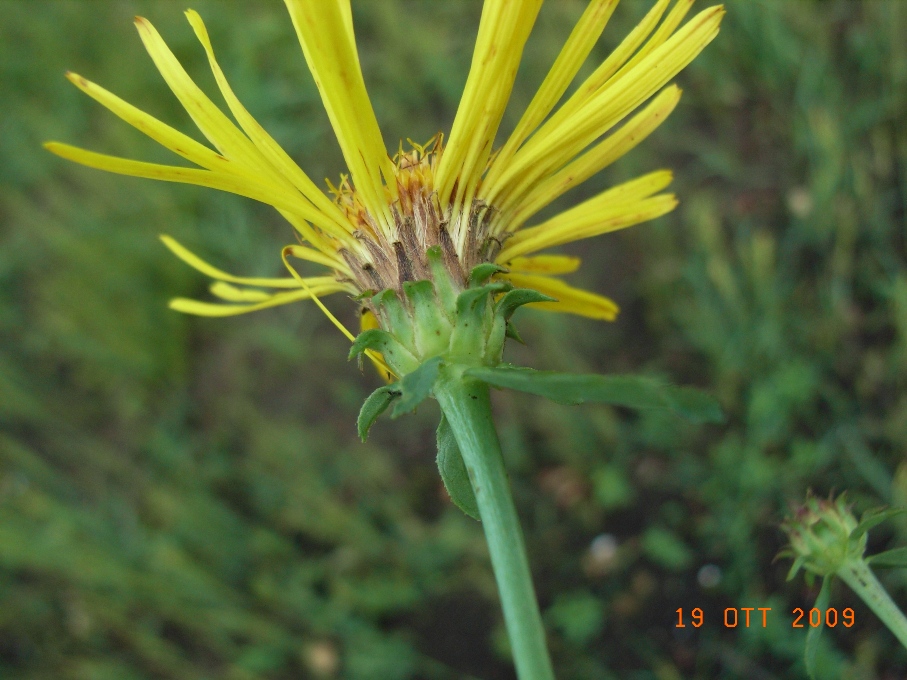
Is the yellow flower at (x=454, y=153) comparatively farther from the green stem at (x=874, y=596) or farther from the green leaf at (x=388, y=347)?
the green stem at (x=874, y=596)

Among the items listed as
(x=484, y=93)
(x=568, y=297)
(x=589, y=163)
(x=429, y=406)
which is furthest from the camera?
(x=429, y=406)

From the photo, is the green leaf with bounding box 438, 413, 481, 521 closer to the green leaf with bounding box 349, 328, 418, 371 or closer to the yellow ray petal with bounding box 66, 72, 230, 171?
the green leaf with bounding box 349, 328, 418, 371

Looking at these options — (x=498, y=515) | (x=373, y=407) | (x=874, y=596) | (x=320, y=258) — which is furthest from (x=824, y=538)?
(x=320, y=258)

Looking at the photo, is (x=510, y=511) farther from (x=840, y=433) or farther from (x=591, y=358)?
(x=591, y=358)

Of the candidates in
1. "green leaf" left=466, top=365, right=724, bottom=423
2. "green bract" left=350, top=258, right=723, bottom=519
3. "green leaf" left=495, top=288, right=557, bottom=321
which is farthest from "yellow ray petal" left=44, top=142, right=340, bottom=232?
"green leaf" left=466, top=365, right=724, bottom=423

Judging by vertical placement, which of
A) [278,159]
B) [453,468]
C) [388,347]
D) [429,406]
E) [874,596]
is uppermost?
[429,406]

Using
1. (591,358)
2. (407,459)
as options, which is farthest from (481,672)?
(591,358)

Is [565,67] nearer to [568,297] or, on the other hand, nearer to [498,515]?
[568,297]
